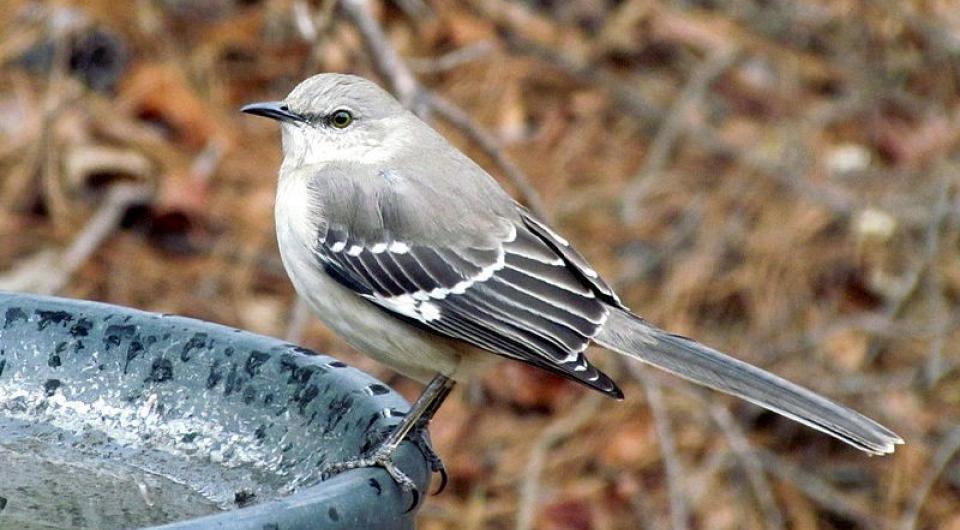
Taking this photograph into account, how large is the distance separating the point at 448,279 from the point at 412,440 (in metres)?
0.61

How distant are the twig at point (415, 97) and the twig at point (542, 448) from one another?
3.96ft

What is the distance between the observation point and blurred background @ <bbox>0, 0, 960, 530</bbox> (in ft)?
20.8

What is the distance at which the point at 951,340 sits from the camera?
257 inches

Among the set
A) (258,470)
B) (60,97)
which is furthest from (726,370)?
(60,97)

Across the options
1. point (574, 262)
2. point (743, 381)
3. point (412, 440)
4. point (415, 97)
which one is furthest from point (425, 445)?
point (415, 97)

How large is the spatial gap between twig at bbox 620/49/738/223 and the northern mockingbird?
3.43 m

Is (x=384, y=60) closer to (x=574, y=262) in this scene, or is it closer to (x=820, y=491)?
(x=574, y=262)

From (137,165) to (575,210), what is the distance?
2.18 metres

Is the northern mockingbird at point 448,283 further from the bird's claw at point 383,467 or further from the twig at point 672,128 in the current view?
the twig at point 672,128

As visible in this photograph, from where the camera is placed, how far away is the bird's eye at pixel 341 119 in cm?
429

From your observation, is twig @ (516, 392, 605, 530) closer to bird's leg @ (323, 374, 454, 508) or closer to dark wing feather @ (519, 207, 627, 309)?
dark wing feather @ (519, 207, 627, 309)

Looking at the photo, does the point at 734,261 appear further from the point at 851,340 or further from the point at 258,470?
the point at 258,470

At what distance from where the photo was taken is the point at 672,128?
7961 millimetres

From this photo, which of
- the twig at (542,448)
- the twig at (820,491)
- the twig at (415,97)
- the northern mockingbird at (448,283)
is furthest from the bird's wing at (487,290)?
the twig at (820,491)
